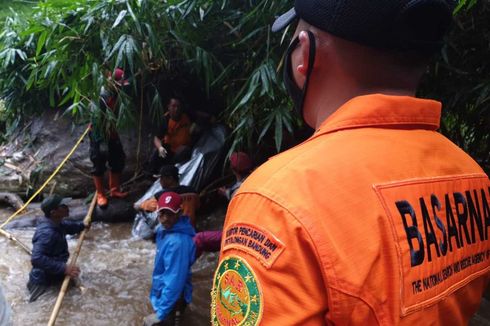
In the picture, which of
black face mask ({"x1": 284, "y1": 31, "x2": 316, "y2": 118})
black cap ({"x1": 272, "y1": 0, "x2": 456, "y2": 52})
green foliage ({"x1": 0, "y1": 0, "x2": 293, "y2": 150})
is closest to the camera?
black cap ({"x1": 272, "y1": 0, "x2": 456, "y2": 52})

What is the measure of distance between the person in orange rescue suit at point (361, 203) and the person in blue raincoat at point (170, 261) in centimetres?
225

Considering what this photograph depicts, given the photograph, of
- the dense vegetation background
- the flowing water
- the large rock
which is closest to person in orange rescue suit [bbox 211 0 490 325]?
the dense vegetation background

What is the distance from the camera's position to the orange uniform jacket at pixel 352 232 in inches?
27.3

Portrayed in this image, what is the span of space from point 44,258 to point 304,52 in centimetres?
352

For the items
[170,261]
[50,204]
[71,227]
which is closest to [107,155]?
[71,227]

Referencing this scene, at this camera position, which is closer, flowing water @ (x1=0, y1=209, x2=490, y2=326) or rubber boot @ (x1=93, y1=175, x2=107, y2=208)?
flowing water @ (x1=0, y1=209, x2=490, y2=326)

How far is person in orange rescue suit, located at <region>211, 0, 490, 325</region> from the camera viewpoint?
70 centimetres

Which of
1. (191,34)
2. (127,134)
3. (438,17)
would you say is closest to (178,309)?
(191,34)

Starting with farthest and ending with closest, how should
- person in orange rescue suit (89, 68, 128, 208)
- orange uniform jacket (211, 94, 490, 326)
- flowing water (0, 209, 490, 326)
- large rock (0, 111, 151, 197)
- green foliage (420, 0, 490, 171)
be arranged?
large rock (0, 111, 151, 197) → person in orange rescue suit (89, 68, 128, 208) → flowing water (0, 209, 490, 326) → green foliage (420, 0, 490, 171) → orange uniform jacket (211, 94, 490, 326)

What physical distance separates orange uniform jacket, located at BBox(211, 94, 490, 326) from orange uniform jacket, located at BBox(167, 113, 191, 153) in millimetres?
4856

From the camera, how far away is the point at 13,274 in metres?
4.27

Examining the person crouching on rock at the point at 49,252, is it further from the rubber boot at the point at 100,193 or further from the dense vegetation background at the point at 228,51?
the rubber boot at the point at 100,193

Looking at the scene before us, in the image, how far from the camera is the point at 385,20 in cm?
82

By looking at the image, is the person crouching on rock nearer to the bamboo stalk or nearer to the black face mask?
the bamboo stalk
